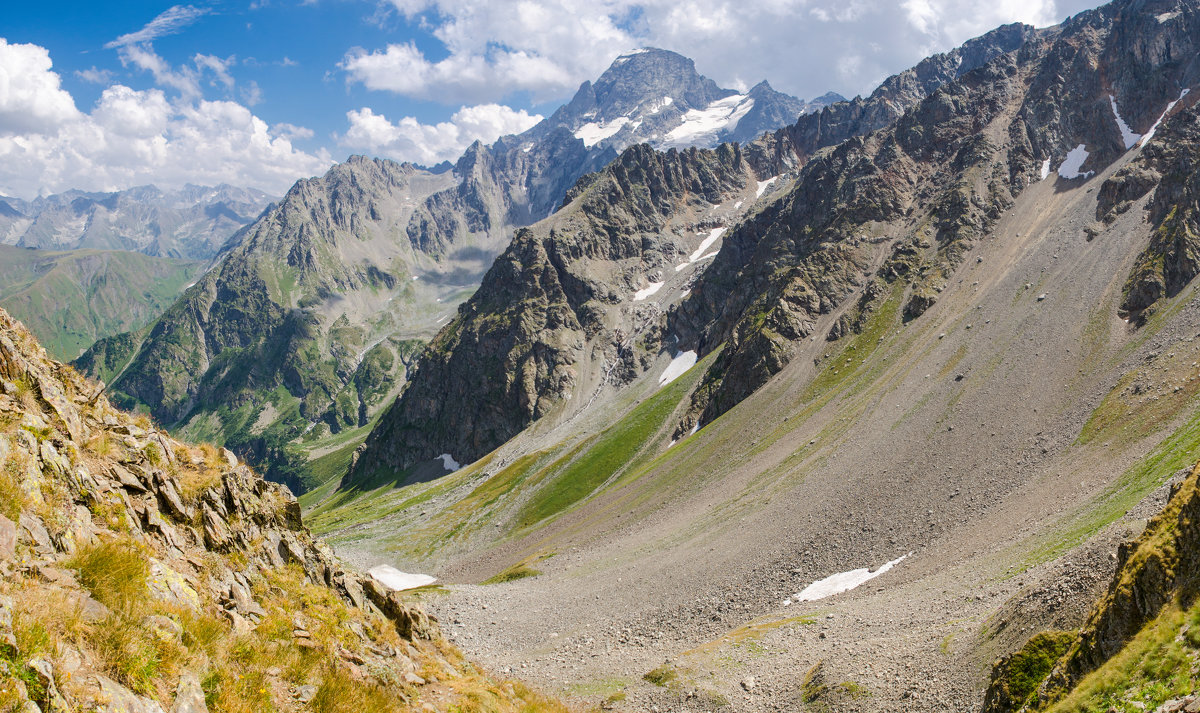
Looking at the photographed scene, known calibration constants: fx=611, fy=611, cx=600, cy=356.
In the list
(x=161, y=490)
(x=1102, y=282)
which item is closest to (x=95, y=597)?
(x=161, y=490)

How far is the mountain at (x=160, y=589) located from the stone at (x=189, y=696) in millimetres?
27

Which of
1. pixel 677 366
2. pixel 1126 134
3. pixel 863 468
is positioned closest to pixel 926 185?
pixel 1126 134

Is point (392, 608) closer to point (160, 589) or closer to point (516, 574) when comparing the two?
point (160, 589)

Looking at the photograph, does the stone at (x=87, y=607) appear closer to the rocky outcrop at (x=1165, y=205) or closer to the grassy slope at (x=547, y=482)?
the grassy slope at (x=547, y=482)

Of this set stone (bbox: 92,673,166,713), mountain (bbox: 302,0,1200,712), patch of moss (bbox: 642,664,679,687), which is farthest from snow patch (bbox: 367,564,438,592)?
stone (bbox: 92,673,166,713)

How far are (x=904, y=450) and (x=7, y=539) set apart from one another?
71706 millimetres

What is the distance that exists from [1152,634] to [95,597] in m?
23.3

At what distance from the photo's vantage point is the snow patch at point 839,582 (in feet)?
150

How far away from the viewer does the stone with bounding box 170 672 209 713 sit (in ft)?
31.1

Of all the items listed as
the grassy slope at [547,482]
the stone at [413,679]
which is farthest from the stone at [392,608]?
the grassy slope at [547,482]

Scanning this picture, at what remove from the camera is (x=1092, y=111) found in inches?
5340

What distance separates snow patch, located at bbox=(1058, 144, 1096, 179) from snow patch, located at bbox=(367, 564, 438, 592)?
476ft

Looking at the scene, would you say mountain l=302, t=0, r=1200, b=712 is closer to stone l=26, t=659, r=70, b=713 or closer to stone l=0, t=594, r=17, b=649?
stone l=26, t=659, r=70, b=713

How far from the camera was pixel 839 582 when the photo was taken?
155ft
